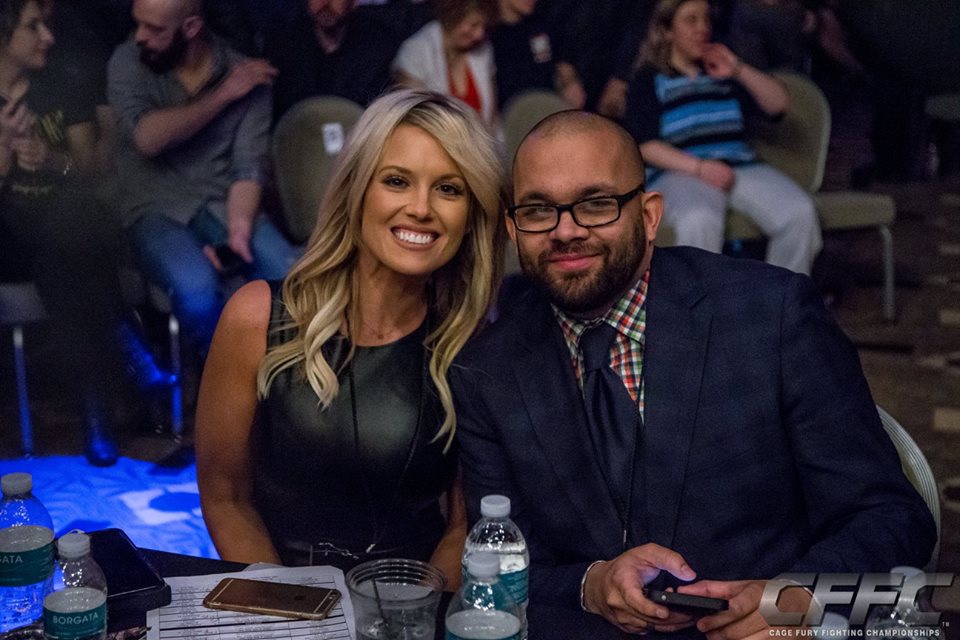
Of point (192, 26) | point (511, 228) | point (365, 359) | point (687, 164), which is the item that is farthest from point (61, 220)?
point (687, 164)

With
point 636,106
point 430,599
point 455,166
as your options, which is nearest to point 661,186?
point 636,106

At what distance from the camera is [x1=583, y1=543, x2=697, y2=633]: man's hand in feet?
4.81

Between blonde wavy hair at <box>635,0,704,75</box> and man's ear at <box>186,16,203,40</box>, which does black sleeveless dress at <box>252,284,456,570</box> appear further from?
blonde wavy hair at <box>635,0,704,75</box>

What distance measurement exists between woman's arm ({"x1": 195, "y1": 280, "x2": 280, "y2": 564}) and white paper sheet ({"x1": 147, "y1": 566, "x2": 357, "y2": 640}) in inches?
24.6

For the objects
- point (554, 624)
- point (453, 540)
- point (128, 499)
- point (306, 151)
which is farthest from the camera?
point (306, 151)

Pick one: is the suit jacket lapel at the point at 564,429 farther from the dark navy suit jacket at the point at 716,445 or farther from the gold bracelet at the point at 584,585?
the gold bracelet at the point at 584,585

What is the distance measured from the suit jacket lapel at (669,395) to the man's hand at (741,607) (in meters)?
0.28

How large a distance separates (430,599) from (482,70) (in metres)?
2.55

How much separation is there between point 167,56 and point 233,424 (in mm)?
1517

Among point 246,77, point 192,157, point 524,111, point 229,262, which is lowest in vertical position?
point 229,262

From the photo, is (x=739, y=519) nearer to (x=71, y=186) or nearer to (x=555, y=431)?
(x=555, y=431)

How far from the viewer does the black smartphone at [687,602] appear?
139cm

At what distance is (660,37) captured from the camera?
12.2 feet

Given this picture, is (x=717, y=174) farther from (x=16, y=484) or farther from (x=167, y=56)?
(x=16, y=484)
